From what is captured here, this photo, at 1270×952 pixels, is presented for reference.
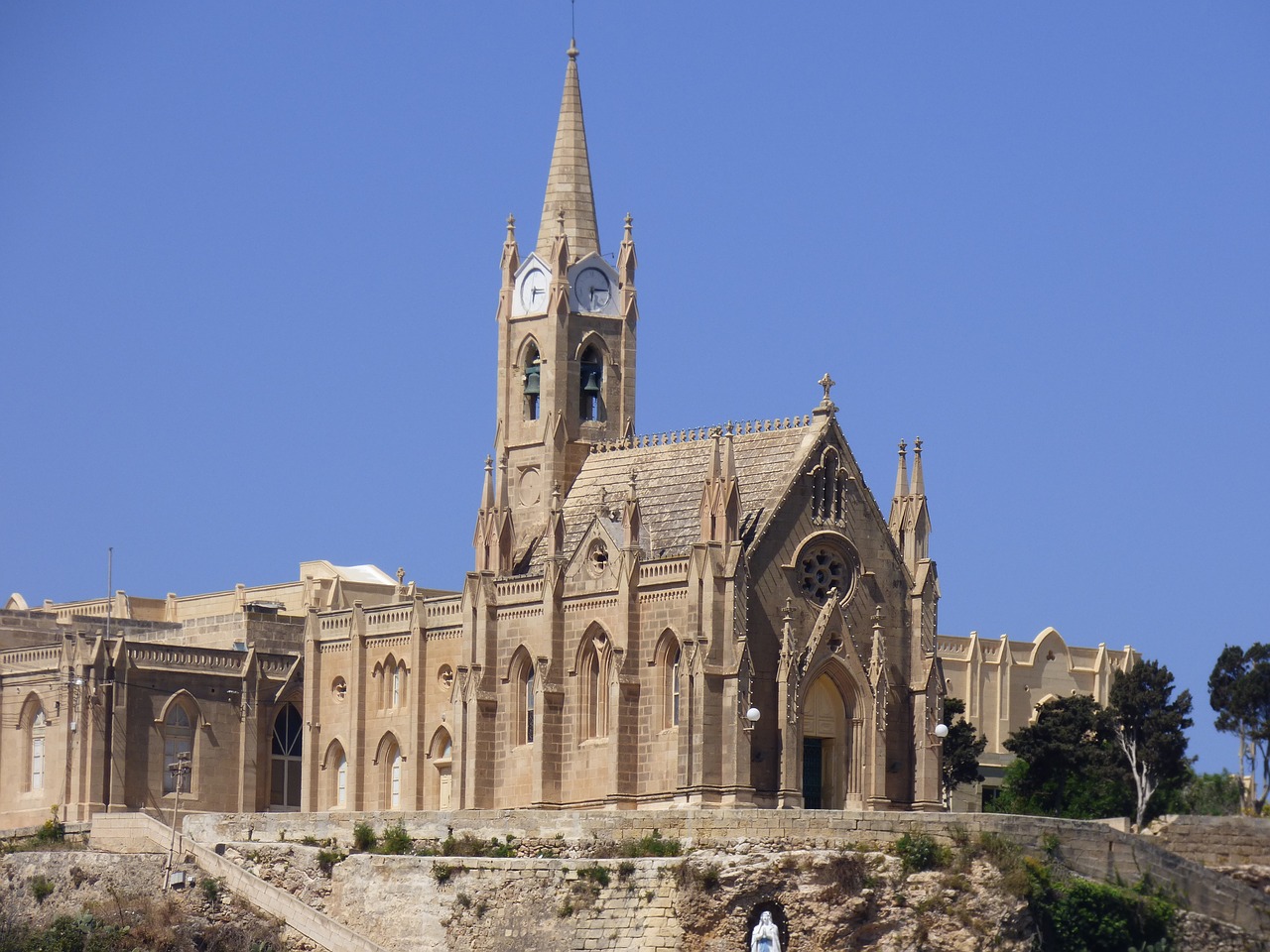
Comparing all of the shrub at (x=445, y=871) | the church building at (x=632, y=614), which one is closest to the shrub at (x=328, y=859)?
the shrub at (x=445, y=871)

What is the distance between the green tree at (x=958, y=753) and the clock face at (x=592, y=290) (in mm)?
18807

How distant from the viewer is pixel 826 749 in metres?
91.5

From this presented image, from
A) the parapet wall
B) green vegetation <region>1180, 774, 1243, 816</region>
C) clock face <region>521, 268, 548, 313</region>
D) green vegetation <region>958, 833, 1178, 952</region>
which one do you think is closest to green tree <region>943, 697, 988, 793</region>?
green vegetation <region>1180, 774, 1243, 816</region>

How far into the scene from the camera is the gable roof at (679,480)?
3607 inches

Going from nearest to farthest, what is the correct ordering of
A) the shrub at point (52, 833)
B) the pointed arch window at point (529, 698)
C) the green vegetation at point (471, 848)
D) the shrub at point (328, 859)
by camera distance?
the green vegetation at point (471, 848) < the shrub at point (328, 859) < the shrub at point (52, 833) < the pointed arch window at point (529, 698)

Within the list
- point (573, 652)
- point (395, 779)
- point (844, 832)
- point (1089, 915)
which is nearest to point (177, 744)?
point (395, 779)

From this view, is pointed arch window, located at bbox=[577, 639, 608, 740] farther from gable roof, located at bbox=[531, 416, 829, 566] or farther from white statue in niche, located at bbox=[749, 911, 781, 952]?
white statue in niche, located at bbox=[749, 911, 781, 952]

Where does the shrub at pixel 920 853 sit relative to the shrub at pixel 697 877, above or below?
above

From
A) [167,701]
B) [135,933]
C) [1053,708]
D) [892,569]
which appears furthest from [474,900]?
[1053,708]

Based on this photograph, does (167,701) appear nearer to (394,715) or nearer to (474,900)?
(394,715)

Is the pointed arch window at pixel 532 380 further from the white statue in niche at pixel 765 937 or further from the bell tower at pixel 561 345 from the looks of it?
the white statue in niche at pixel 765 937

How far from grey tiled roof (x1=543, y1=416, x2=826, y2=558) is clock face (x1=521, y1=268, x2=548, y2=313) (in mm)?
5553

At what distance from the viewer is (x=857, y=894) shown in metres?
78.1

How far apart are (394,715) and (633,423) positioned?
39.0ft
